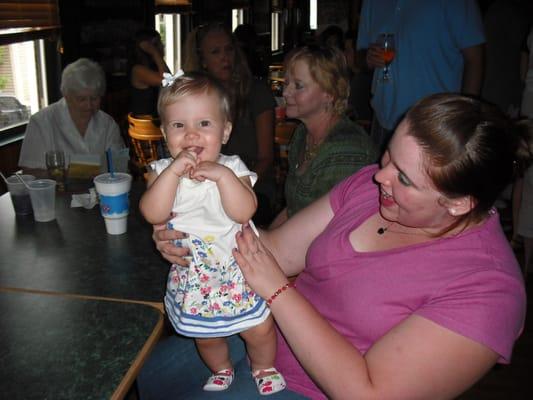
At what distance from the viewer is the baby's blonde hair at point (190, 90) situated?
4.24 feet

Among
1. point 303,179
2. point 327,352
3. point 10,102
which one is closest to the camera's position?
point 327,352

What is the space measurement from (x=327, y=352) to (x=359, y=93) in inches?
155

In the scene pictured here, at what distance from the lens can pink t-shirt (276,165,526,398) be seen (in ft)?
3.23

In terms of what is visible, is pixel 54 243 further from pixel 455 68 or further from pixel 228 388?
pixel 455 68

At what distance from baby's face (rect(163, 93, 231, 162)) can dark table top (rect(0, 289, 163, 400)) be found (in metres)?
0.45

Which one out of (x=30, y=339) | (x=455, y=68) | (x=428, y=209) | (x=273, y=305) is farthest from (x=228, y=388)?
(x=455, y=68)

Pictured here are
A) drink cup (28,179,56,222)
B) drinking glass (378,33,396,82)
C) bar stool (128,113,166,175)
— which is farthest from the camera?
bar stool (128,113,166,175)

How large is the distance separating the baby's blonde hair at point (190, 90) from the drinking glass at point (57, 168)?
3.84ft

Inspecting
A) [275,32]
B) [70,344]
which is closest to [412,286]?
[70,344]

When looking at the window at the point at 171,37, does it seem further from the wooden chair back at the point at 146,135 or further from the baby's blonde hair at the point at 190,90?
the baby's blonde hair at the point at 190,90

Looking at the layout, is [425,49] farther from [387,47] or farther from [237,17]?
[237,17]

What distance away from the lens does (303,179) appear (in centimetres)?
196

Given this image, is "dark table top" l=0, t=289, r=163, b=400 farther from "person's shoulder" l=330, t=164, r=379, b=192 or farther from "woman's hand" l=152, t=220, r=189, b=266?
"person's shoulder" l=330, t=164, r=379, b=192

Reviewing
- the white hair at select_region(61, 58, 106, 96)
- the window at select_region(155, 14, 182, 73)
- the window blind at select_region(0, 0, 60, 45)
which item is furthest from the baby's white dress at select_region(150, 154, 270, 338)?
the window at select_region(155, 14, 182, 73)
